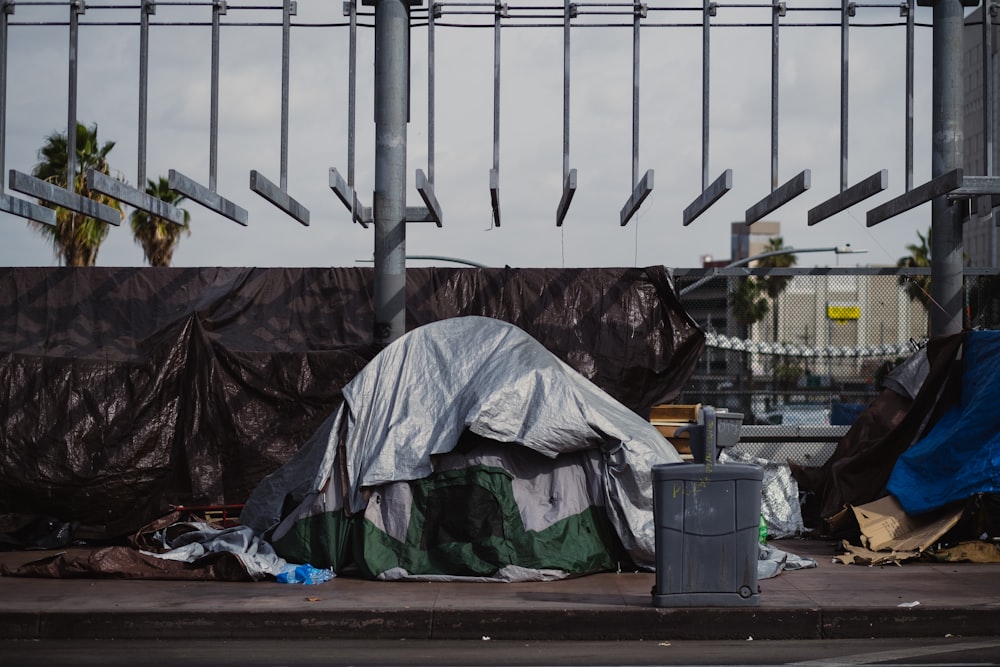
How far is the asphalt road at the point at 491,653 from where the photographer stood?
23.6ft

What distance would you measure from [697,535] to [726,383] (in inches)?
191

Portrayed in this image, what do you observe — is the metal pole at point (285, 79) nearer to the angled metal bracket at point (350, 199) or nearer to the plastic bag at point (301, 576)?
the angled metal bracket at point (350, 199)

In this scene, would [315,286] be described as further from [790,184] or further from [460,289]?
[790,184]

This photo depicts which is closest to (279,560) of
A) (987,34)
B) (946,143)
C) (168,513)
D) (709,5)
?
(168,513)

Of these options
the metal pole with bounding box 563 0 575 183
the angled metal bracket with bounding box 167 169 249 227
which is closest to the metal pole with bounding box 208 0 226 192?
the angled metal bracket with bounding box 167 169 249 227

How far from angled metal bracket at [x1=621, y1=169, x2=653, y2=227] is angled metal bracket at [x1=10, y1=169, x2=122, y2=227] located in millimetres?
5412

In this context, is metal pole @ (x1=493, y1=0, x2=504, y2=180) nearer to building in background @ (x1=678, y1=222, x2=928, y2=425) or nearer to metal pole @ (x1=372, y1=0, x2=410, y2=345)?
metal pole @ (x1=372, y1=0, x2=410, y2=345)

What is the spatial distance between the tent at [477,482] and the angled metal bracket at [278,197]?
209cm

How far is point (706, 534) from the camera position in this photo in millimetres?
8367

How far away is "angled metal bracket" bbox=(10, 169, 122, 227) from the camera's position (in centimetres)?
1063

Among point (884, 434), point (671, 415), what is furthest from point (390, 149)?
point (884, 434)

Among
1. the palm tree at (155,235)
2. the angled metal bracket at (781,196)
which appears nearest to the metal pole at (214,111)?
the angled metal bracket at (781,196)

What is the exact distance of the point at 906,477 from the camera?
37.7 ft

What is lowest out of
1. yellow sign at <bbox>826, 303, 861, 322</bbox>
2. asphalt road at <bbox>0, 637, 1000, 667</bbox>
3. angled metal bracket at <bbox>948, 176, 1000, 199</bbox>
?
asphalt road at <bbox>0, 637, 1000, 667</bbox>
